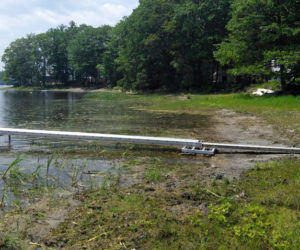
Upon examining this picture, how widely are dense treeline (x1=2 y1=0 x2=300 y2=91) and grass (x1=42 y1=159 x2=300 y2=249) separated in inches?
746

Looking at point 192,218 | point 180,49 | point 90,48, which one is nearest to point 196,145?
point 192,218

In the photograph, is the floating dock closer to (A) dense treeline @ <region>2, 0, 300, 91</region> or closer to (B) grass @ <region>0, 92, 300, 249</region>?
(B) grass @ <region>0, 92, 300, 249</region>

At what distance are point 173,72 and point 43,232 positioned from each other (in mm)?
44933

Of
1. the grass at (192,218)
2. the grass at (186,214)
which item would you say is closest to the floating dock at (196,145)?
the grass at (186,214)

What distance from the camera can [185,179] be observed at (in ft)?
20.9

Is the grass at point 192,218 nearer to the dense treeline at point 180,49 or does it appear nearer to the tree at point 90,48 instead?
the dense treeline at point 180,49

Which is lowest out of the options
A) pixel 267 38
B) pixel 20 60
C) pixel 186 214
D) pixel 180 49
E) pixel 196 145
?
pixel 186 214

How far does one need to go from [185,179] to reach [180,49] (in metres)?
39.0

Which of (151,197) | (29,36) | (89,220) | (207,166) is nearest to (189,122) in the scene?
(207,166)

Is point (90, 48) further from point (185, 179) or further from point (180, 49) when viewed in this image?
point (185, 179)

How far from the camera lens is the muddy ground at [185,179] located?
4.27 m

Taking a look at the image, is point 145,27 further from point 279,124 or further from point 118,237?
Result: point 118,237

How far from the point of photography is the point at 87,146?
1012 centimetres

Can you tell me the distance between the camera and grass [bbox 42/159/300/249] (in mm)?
3778
